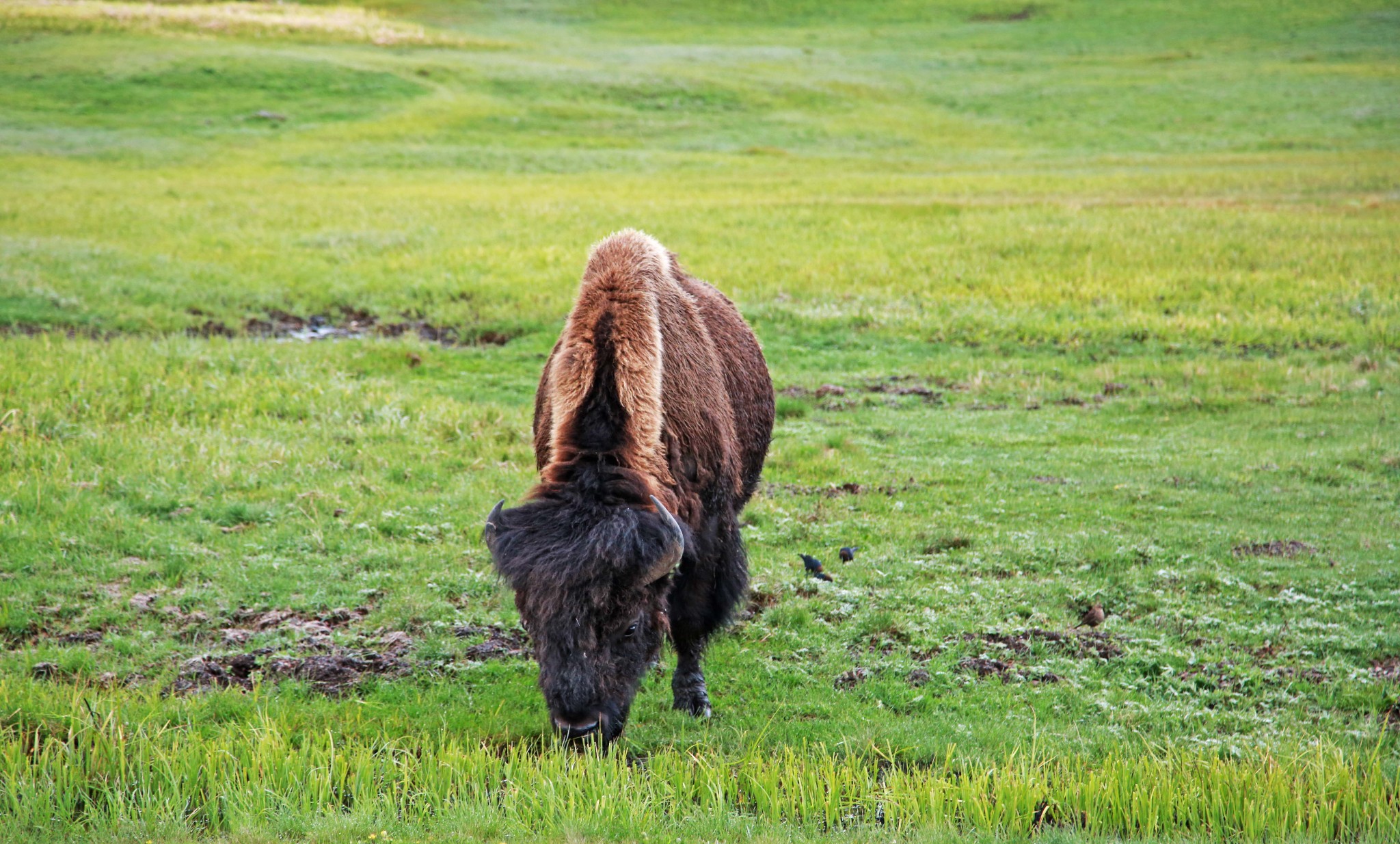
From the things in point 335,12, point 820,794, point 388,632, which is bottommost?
point 388,632

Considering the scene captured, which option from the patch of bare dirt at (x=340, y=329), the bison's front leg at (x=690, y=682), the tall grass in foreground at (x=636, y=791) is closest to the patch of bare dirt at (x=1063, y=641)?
the tall grass in foreground at (x=636, y=791)

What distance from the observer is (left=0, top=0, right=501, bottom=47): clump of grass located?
58.0 meters

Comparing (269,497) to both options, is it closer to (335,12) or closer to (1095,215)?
(1095,215)

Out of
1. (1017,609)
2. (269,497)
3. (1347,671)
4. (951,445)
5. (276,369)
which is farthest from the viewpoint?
(276,369)

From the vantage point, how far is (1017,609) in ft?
26.9

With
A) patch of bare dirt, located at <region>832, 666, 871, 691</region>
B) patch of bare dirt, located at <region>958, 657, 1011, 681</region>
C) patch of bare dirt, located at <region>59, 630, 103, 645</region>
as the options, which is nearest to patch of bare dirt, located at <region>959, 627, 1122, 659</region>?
patch of bare dirt, located at <region>958, 657, 1011, 681</region>

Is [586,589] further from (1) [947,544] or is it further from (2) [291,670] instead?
(1) [947,544]

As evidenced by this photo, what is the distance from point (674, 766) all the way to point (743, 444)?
3.25m

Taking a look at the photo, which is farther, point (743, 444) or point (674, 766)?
point (743, 444)

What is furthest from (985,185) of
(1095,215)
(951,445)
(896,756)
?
(896,756)

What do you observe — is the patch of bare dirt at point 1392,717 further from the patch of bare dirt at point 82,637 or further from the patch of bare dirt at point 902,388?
the patch of bare dirt at point 902,388

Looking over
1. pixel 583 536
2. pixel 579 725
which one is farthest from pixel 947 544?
pixel 579 725

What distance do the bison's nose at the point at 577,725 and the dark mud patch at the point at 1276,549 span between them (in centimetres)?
653

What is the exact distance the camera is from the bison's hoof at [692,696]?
22.8 feet
